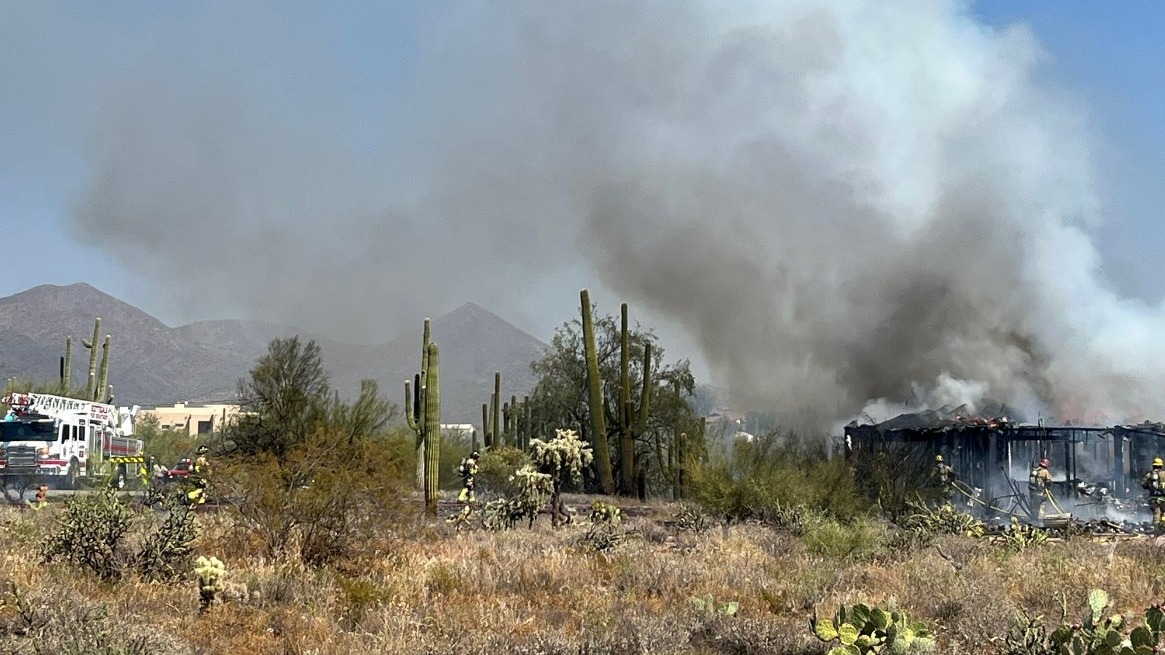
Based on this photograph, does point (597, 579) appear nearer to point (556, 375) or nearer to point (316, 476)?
point (316, 476)

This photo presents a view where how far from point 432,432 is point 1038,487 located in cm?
1162

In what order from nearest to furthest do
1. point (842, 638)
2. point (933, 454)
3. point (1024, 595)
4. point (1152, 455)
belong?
1. point (842, 638)
2. point (1024, 595)
3. point (933, 454)
4. point (1152, 455)

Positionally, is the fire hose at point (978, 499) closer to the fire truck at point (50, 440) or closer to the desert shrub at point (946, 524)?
the desert shrub at point (946, 524)

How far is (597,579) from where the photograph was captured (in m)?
10.5

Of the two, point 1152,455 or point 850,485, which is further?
point 1152,455

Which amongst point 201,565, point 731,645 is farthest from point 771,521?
point 201,565

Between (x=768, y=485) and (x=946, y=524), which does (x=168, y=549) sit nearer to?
(x=768, y=485)

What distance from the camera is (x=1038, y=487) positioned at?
20375 millimetres

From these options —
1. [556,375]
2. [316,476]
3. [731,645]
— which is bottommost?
[731,645]

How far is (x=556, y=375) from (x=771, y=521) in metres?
22.1

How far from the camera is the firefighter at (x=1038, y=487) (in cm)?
1939

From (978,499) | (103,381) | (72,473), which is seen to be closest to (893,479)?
(978,499)

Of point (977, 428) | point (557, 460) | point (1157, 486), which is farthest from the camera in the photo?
point (977, 428)

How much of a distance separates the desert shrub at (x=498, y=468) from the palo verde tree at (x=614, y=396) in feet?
16.6
